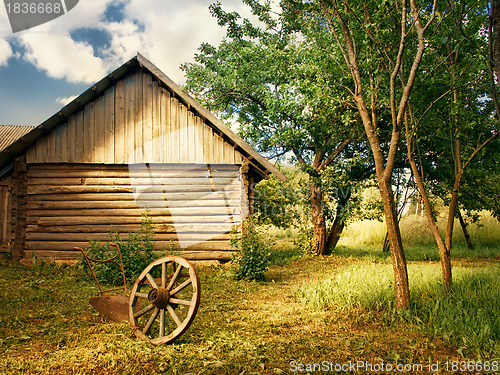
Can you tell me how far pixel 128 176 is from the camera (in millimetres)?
12102

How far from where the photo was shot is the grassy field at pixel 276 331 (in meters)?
4.37

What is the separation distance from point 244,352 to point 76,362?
6.07ft

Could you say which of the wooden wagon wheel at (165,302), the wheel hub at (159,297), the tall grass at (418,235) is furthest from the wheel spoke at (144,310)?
the tall grass at (418,235)

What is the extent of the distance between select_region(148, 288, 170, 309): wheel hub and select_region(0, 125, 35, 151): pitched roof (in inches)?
744

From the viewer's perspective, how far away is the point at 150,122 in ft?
39.0

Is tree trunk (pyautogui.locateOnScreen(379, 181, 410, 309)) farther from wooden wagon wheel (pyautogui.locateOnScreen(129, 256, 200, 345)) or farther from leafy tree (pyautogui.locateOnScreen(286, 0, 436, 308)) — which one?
wooden wagon wheel (pyautogui.locateOnScreen(129, 256, 200, 345))

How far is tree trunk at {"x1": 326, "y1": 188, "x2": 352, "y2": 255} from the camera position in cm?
1497

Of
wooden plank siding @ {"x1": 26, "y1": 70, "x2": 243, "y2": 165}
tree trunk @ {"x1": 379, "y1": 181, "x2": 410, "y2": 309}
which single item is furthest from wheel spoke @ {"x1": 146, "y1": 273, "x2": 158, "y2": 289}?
wooden plank siding @ {"x1": 26, "y1": 70, "x2": 243, "y2": 165}

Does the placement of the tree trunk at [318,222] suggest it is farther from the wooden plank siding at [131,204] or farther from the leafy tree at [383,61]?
the leafy tree at [383,61]

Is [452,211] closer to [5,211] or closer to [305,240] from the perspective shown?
[305,240]

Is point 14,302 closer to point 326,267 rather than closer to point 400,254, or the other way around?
point 400,254

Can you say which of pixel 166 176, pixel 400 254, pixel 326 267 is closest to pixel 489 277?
pixel 400 254

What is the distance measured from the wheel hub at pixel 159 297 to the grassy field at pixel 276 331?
476mm

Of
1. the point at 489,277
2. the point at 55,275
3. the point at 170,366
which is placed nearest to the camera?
the point at 170,366
